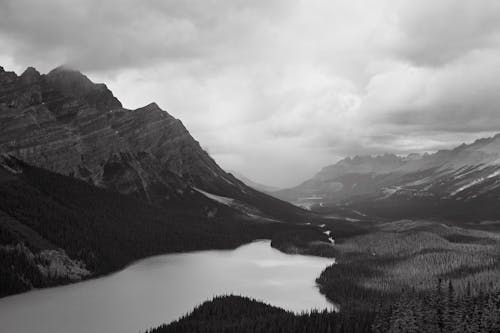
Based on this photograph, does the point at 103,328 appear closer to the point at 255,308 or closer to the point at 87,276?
the point at 255,308

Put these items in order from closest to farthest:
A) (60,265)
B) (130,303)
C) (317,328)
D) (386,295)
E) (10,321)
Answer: (317,328) → (10,321) → (130,303) → (386,295) → (60,265)

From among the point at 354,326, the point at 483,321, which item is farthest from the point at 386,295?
the point at 483,321

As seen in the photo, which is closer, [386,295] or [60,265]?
[386,295]

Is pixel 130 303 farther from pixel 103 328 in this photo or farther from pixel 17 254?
pixel 17 254

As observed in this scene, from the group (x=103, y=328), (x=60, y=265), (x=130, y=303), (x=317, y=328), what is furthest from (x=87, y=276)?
(x=317, y=328)

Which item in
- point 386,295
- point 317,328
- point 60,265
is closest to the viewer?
point 317,328

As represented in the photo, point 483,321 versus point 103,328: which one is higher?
point 483,321

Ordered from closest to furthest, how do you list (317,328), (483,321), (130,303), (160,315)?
(483,321), (317,328), (160,315), (130,303)

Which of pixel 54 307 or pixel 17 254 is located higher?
pixel 17 254

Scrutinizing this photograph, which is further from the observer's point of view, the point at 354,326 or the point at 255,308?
the point at 255,308
